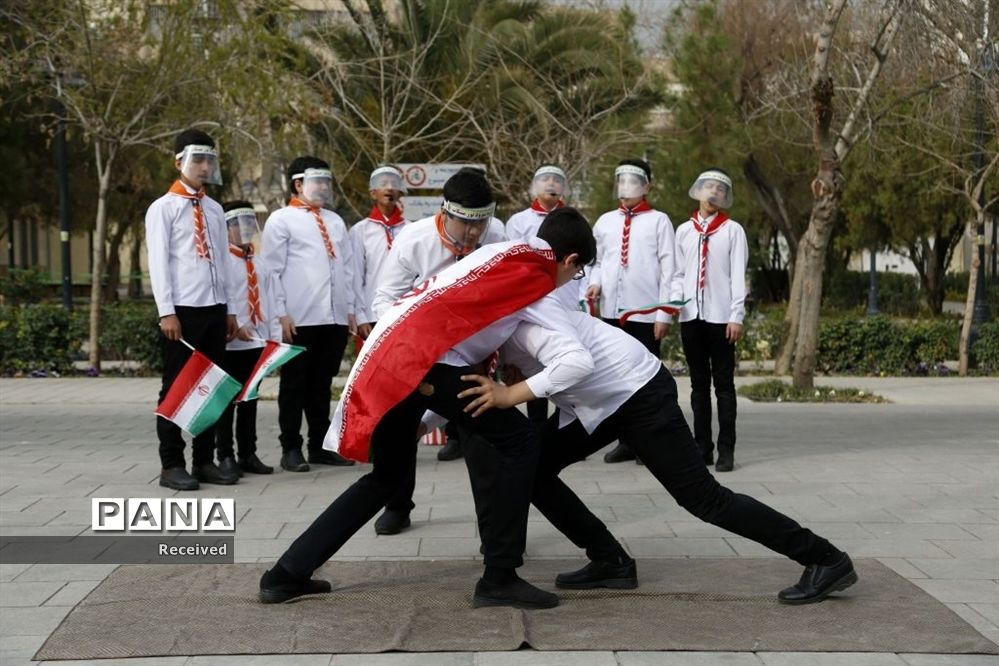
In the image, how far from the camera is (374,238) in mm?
8781

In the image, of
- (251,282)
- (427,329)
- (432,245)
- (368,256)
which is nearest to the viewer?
(427,329)

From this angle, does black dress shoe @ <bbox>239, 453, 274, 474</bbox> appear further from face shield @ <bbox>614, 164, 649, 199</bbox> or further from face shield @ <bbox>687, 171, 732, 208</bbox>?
face shield @ <bbox>687, 171, 732, 208</bbox>

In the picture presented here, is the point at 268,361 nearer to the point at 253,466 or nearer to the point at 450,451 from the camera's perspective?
the point at 253,466

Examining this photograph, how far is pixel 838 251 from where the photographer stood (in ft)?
125

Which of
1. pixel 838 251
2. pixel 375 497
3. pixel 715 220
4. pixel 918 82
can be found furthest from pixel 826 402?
pixel 838 251

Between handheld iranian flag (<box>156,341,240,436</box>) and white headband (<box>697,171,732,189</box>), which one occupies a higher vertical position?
white headband (<box>697,171,732,189</box>)

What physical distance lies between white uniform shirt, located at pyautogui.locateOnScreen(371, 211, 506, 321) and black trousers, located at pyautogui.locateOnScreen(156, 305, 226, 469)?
Answer: 67.2 inches

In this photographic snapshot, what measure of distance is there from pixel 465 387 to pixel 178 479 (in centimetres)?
342

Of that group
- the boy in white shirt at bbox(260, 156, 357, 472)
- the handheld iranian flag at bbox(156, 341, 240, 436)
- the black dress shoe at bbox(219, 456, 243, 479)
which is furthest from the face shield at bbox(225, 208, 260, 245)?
the black dress shoe at bbox(219, 456, 243, 479)

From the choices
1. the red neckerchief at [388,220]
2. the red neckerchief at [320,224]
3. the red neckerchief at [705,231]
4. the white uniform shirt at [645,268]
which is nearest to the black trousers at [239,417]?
the red neckerchief at [320,224]

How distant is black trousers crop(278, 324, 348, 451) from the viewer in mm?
8547

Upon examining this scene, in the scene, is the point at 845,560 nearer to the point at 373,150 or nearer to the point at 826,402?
the point at 826,402

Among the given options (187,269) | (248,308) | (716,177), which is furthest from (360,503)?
(716,177)

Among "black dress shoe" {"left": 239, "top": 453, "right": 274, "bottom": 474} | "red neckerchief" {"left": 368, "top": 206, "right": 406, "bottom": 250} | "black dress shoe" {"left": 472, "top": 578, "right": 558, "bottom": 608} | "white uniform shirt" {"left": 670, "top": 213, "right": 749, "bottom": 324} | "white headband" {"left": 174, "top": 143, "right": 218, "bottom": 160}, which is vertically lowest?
"black dress shoe" {"left": 239, "top": 453, "right": 274, "bottom": 474}
